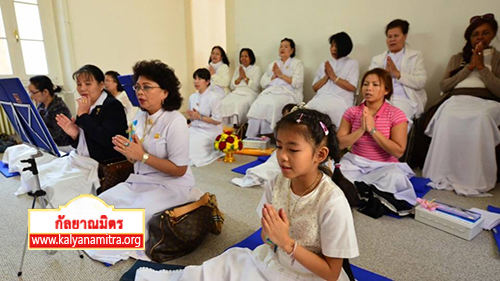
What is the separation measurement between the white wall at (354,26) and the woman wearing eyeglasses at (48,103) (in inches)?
125

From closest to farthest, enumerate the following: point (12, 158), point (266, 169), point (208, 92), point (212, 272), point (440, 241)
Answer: point (212, 272)
point (440, 241)
point (266, 169)
point (12, 158)
point (208, 92)

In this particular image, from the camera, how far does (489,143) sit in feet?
8.40

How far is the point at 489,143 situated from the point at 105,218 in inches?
116

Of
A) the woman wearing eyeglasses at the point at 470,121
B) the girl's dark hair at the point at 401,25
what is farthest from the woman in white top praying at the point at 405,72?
the woman wearing eyeglasses at the point at 470,121

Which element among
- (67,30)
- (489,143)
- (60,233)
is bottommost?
(60,233)

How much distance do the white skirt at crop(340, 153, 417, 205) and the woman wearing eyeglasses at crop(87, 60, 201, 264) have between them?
128 cm

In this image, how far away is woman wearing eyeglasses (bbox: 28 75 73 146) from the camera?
103 inches

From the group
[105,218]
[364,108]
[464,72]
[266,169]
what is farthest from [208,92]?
[464,72]

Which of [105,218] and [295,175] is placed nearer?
[295,175]

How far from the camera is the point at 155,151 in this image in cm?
173

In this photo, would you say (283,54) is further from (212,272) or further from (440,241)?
(212,272)

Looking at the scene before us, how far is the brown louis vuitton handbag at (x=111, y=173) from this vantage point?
6.77 ft

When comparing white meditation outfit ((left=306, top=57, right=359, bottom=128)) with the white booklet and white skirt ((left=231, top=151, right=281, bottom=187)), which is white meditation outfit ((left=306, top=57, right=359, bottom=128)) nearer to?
white skirt ((left=231, top=151, right=281, bottom=187))

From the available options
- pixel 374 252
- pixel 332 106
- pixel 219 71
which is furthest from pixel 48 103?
pixel 332 106
